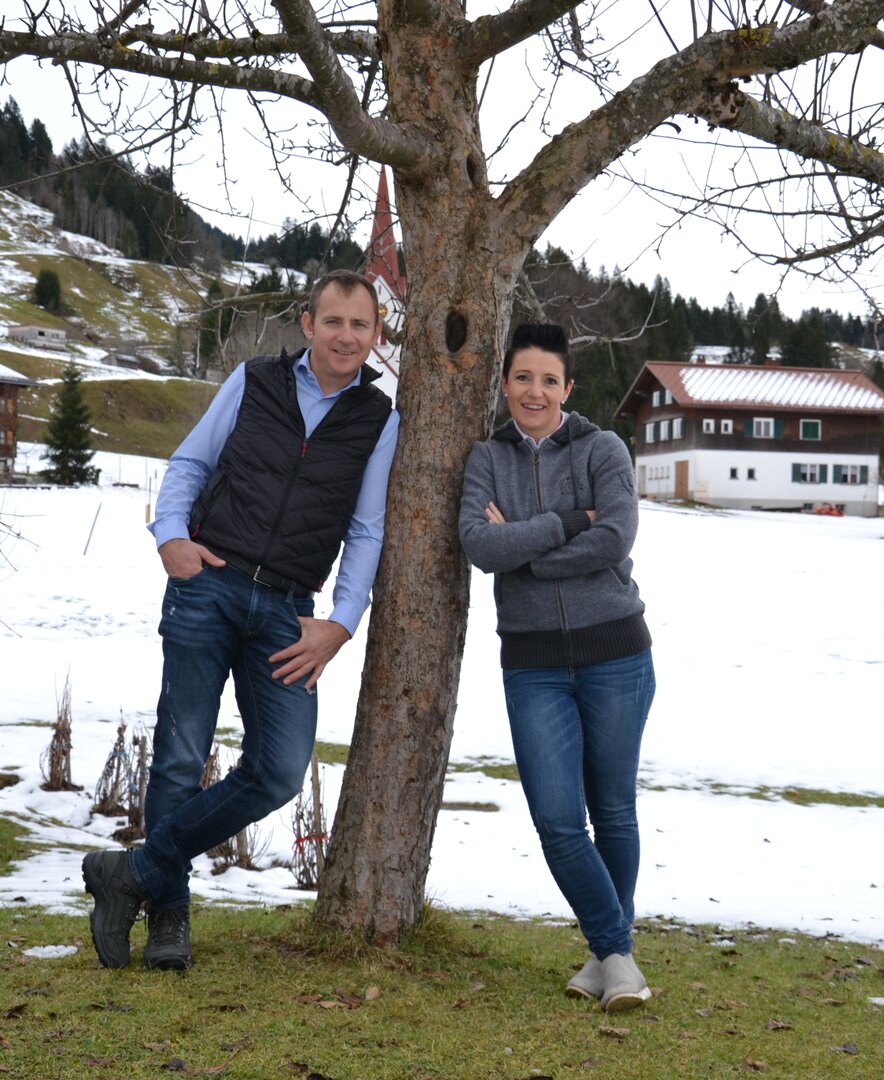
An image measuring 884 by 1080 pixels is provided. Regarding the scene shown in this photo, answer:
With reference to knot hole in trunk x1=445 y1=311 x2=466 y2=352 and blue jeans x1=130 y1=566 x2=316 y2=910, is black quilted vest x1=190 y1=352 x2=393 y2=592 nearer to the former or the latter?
blue jeans x1=130 y1=566 x2=316 y2=910

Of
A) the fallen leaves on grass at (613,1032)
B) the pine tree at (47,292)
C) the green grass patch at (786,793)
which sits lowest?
the green grass patch at (786,793)

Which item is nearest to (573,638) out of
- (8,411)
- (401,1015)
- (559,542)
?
(559,542)

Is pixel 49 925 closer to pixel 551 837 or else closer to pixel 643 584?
pixel 551 837

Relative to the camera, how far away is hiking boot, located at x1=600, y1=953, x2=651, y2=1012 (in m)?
3.62

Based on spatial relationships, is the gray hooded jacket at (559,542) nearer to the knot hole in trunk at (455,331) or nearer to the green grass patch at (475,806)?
the knot hole in trunk at (455,331)

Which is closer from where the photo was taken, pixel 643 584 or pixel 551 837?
pixel 551 837

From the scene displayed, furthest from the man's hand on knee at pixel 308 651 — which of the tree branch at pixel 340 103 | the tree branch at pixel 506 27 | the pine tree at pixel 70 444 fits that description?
the pine tree at pixel 70 444

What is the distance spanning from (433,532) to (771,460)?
50867mm

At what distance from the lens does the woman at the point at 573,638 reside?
146 inches

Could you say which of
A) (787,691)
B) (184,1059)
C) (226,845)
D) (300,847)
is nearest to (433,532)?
(184,1059)

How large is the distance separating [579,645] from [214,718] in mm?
1254

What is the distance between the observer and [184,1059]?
2.96m

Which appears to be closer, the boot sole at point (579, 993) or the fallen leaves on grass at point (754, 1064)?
the fallen leaves on grass at point (754, 1064)

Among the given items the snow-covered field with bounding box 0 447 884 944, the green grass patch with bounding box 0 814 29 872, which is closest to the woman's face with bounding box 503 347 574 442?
the snow-covered field with bounding box 0 447 884 944
